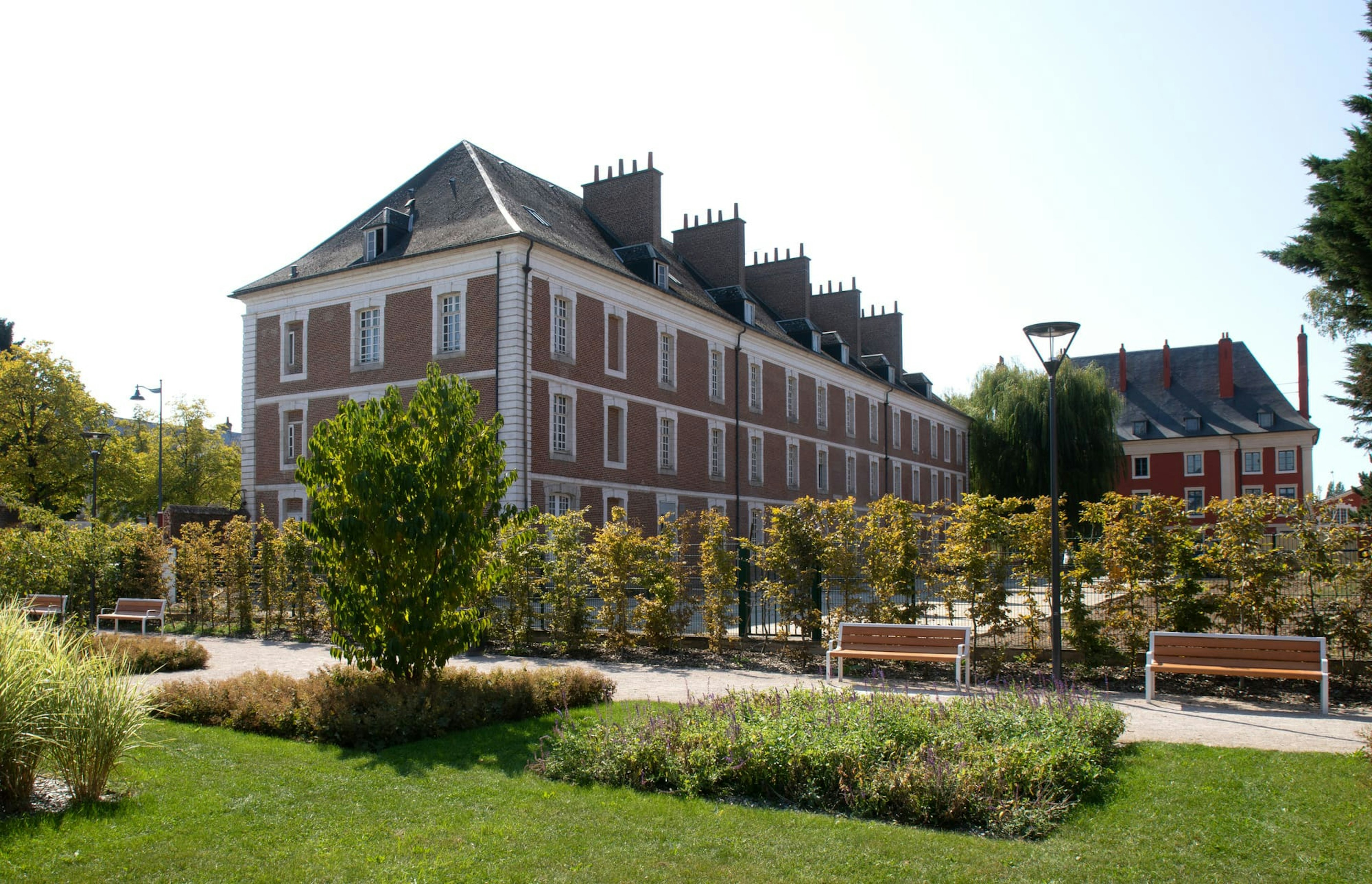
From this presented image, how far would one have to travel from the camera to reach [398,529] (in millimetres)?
9914

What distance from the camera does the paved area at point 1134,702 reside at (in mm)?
9023

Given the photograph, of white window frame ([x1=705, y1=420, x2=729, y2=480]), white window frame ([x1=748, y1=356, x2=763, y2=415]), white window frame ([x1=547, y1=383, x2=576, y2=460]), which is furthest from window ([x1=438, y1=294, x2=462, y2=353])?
white window frame ([x1=748, y1=356, x2=763, y2=415])

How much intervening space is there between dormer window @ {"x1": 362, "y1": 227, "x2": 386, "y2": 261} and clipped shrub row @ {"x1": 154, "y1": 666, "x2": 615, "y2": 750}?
66.8 feet

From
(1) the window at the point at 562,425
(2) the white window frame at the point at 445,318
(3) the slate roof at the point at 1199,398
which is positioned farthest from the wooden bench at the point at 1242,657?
(3) the slate roof at the point at 1199,398

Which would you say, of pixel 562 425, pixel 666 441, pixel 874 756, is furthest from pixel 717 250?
pixel 874 756

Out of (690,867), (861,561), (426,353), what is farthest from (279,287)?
(690,867)

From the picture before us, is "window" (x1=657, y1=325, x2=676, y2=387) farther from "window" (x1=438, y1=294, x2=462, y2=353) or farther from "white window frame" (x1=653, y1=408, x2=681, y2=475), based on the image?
"window" (x1=438, y1=294, x2=462, y2=353)

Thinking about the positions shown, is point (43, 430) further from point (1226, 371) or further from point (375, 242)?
point (1226, 371)

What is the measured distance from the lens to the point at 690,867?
220 inches

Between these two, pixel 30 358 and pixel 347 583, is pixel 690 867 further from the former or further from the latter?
pixel 30 358

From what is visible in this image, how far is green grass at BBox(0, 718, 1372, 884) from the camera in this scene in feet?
18.1

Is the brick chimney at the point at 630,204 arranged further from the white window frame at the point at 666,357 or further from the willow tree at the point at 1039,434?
the willow tree at the point at 1039,434

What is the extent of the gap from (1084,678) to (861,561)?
3346 millimetres

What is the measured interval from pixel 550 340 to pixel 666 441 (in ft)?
23.1
